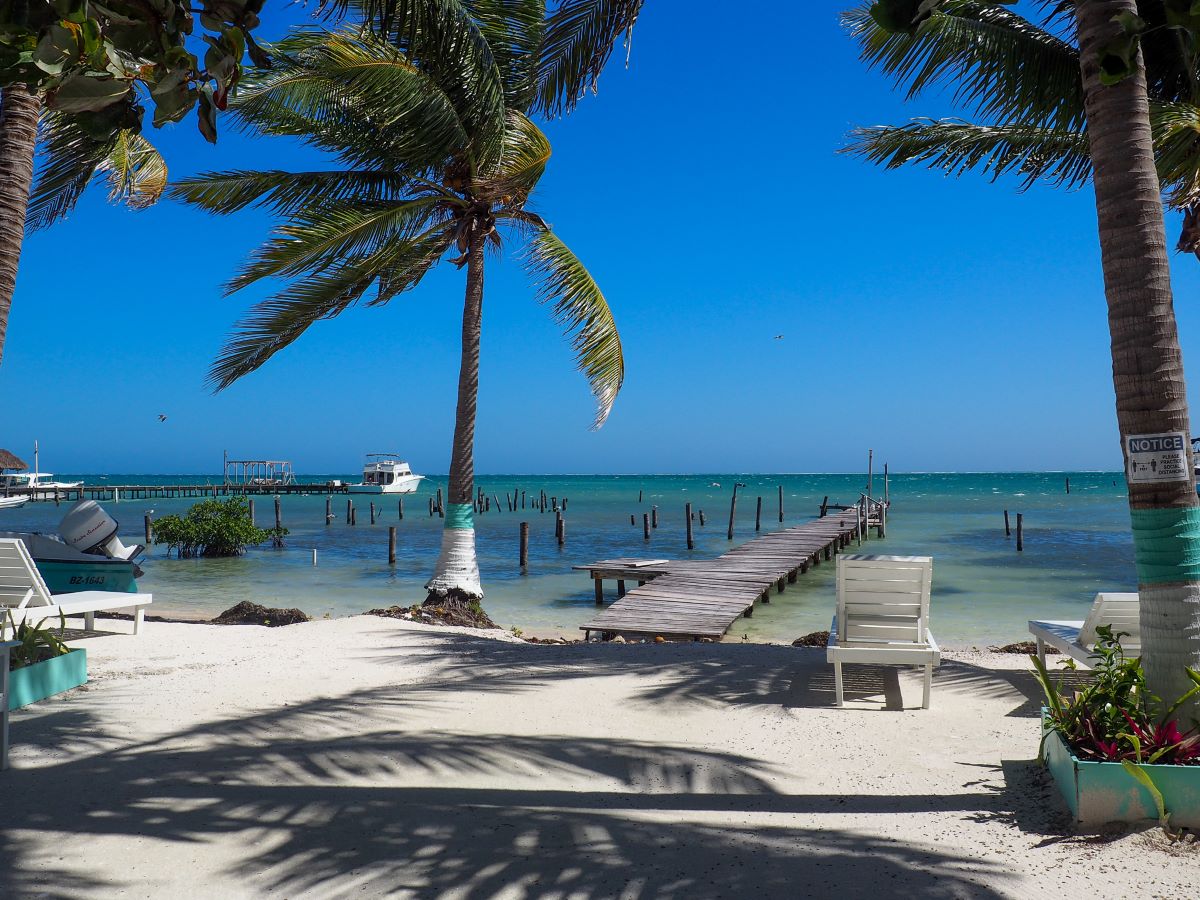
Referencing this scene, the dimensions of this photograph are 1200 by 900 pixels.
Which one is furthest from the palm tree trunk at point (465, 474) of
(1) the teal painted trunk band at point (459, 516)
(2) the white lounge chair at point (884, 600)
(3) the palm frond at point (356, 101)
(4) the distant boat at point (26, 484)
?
(4) the distant boat at point (26, 484)

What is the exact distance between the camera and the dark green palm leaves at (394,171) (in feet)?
28.7

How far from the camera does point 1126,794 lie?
3092mm

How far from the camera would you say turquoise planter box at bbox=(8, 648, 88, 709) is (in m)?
5.05

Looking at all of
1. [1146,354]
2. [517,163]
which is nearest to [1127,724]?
[1146,354]

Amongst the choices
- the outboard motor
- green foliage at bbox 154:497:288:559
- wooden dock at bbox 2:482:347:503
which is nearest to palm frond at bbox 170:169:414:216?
the outboard motor

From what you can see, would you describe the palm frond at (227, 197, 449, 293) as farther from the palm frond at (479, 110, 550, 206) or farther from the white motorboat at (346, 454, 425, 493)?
the white motorboat at (346, 454, 425, 493)

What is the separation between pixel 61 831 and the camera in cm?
324

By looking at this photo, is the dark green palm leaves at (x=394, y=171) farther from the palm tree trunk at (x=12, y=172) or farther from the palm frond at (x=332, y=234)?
the palm tree trunk at (x=12, y=172)

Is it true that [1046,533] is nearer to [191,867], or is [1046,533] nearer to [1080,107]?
[1080,107]

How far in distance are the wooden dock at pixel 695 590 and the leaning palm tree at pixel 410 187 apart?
2.08m

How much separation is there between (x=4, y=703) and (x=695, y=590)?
991 centimetres

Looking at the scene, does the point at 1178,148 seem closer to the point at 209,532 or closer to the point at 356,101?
the point at 356,101

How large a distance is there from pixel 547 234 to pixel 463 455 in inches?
117

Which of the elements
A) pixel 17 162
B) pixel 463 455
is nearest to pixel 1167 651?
pixel 17 162
